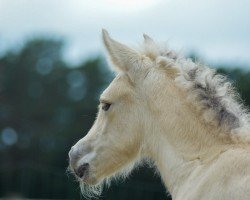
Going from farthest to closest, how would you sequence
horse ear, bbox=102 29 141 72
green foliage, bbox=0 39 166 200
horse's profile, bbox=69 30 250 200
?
green foliage, bbox=0 39 166 200 < horse ear, bbox=102 29 141 72 < horse's profile, bbox=69 30 250 200

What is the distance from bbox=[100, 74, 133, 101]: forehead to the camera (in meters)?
5.54

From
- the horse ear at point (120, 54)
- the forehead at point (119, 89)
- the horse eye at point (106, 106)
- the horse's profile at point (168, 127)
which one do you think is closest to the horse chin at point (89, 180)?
the horse's profile at point (168, 127)

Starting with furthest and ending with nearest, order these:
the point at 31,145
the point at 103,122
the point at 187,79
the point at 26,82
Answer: the point at 26,82 < the point at 31,145 < the point at 103,122 < the point at 187,79

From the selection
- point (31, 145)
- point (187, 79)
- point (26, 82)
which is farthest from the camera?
point (26, 82)

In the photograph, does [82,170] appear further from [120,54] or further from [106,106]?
[120,54]

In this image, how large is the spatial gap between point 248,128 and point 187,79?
0.64 m

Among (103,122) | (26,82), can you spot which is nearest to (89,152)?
(103,122)

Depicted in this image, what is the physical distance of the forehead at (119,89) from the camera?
5539mm

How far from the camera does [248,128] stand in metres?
5.01

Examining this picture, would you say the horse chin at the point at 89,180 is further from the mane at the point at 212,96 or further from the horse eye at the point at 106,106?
the mane at the point at 212,96

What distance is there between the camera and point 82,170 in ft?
19.2

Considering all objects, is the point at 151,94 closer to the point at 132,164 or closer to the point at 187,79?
the point at 187,79

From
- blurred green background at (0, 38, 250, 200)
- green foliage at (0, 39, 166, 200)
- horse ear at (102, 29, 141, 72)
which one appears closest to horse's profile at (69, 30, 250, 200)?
horse ear at (102, 29, 141, 72)

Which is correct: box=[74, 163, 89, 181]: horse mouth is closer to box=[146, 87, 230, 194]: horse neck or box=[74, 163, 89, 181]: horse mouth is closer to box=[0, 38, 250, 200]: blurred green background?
box=[146, 87, 230, 194]: horse neck
